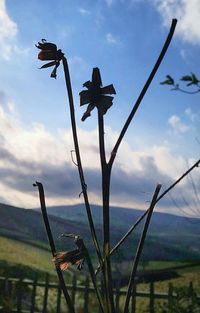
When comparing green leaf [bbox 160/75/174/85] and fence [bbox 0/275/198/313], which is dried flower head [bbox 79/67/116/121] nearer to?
green leaf [bbox 160/75/174/85]

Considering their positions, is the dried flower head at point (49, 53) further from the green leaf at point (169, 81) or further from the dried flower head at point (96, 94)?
the green leaf at point (169, 81)

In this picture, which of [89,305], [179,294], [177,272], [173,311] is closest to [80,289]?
[89,305]

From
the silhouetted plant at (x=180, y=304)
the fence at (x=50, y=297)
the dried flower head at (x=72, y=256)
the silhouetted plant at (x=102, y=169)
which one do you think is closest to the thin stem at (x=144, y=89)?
the silhouetted plant at (x=102, y=169)

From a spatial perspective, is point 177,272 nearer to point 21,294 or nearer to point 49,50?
point 21,294

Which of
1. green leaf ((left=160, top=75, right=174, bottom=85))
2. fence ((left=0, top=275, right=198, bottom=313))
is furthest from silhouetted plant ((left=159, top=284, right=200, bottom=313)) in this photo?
green leaf ((left=160, top=75, right=174, bottom=85))

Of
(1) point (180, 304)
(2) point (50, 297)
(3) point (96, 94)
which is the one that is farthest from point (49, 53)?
(2) point (50, 297)

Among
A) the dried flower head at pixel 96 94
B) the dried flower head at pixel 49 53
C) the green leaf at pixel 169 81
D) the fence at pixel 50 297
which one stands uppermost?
the green leaf at pixel 169 81
